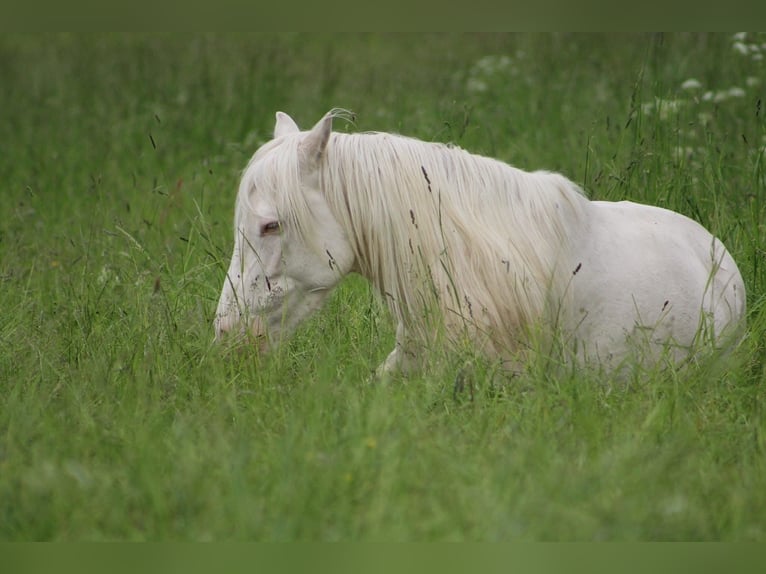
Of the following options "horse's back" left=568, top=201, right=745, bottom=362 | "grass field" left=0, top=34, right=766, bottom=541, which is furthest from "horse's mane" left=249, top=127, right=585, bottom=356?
"grass field" left=0, top=34, right=766, bottom=541

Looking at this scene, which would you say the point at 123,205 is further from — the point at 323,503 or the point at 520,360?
the point at 323,503

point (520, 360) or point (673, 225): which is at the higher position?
point (673, 225)

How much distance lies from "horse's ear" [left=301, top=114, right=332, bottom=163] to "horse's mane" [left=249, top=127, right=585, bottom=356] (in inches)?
1.7

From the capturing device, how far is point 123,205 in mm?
7129

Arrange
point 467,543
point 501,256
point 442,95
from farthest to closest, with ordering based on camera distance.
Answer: point 442,95, point 501,256, point 467,543

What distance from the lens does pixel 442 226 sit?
3902 millimetres

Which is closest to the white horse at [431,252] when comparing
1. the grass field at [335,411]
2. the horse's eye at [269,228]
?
the horse's eye at [269,228]

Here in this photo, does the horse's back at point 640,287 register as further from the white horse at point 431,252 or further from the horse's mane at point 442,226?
the horse's mane at point 442,226

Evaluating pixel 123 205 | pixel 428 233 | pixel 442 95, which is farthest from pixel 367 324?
pixel 442 95

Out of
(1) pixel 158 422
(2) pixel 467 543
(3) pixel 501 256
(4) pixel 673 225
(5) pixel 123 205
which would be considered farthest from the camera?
(5) pixel 123 205

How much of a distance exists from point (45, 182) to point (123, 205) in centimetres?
75

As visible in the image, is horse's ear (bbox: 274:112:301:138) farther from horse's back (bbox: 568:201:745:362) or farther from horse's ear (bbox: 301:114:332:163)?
horse's back (bbox: 568:201:745:362)

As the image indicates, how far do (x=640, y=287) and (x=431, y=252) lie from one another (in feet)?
2.83

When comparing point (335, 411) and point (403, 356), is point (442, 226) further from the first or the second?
point (335, 411)
